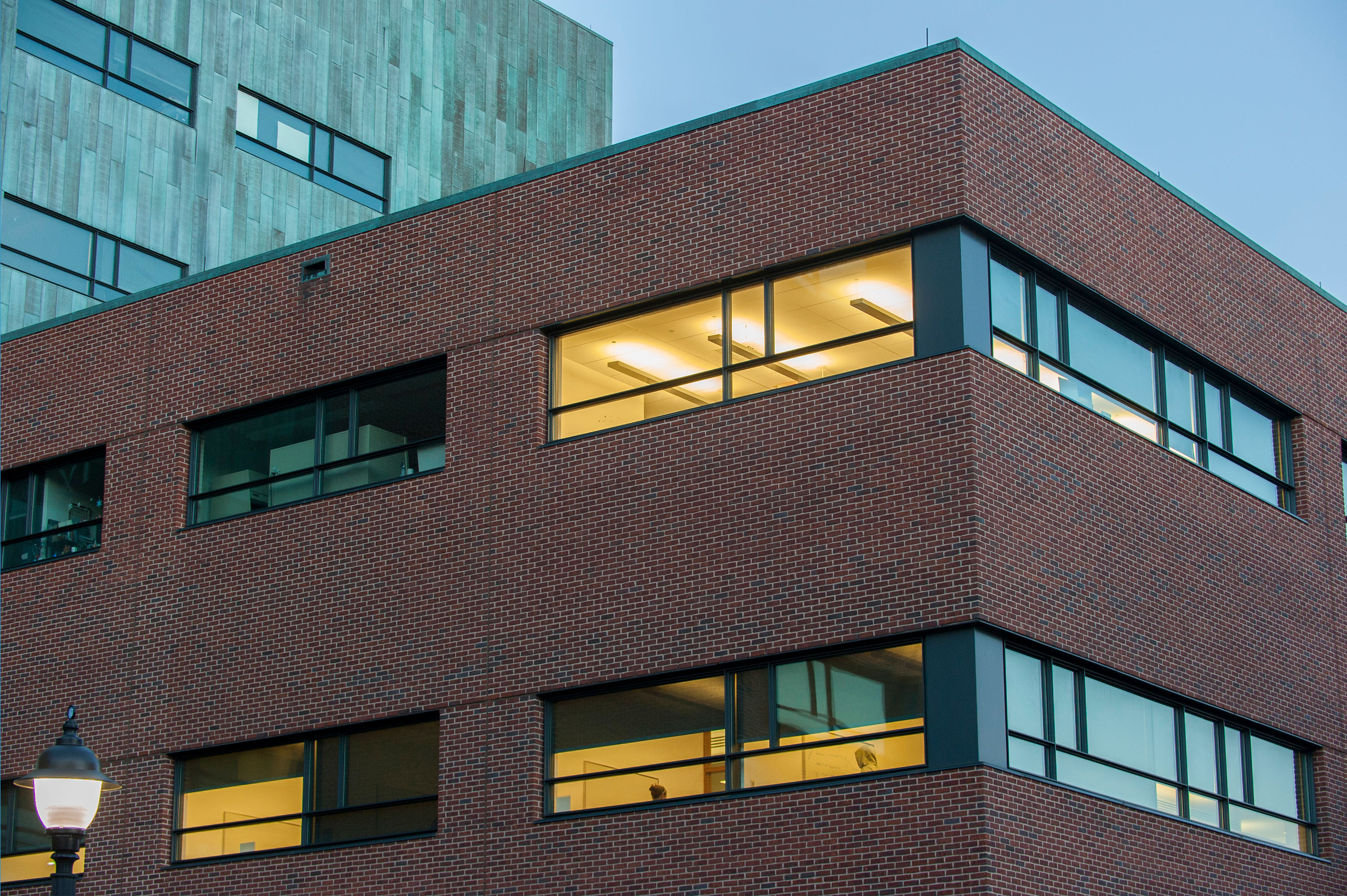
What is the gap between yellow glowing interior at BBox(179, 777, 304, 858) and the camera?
22109 millimetres

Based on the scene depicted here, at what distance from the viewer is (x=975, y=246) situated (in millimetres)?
19016

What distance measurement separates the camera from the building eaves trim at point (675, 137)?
65.2 feet

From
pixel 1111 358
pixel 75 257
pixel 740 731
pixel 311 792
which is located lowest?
pixel 311 792

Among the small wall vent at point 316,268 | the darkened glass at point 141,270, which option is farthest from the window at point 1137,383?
the darkened glass at point 141,270

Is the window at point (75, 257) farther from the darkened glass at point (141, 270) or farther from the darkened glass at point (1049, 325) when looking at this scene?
the darkened glass at point (1049, 325)

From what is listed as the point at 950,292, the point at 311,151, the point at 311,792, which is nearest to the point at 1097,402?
the point at 950,292

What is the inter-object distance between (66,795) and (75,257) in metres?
24.4

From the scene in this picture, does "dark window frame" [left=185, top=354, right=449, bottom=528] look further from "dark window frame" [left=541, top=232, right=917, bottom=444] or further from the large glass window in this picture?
the large glass window

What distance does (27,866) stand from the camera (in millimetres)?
24172

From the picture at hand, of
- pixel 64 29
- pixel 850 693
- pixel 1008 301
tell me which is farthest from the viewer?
pixel 64 29

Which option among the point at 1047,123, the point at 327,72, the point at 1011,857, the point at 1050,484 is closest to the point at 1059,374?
the point at 1050,484

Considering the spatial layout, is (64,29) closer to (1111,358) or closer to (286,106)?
(286,106)

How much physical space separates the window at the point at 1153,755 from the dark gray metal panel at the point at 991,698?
0.84 feet

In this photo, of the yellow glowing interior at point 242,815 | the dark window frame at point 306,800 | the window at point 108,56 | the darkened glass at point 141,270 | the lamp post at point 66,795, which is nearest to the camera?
the lamp post at point 66,795
